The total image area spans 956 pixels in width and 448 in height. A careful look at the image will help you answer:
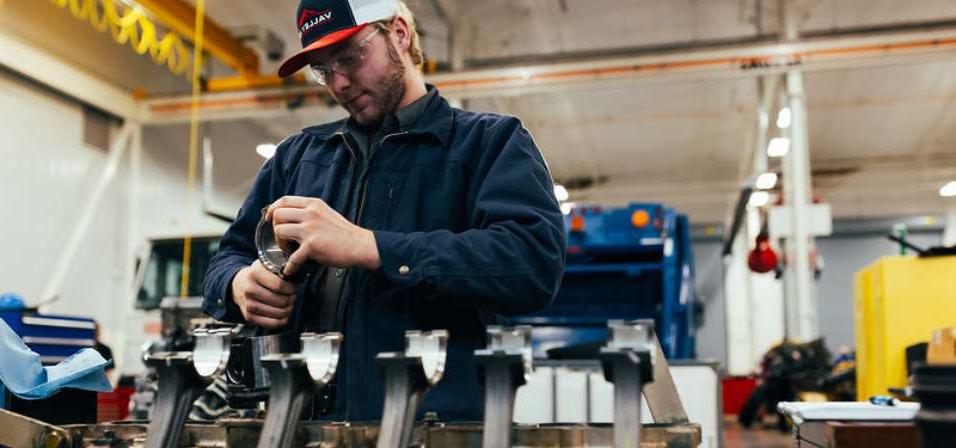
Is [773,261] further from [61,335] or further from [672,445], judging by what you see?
[672,445]

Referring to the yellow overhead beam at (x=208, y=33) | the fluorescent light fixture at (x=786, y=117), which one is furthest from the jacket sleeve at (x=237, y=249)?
the fluorescent light fixture at (x=786, y=117)

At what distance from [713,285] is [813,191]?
9.88ft

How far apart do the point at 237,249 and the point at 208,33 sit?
5789mm

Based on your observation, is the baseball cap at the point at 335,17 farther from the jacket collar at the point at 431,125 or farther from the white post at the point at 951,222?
the white post at the point at 951,222

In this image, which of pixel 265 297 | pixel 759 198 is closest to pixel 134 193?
pixel 265 297

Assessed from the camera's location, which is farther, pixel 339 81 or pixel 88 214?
pixel 88 214

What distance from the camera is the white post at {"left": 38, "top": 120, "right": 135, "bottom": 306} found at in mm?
6574

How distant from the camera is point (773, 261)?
7461 millimetres

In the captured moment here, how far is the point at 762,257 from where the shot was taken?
744 cm

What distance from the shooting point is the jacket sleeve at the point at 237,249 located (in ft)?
3.94

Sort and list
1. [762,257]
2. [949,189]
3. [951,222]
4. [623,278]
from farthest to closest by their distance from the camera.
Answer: [951,222] < [949,189] < [762,257] < [623,278]

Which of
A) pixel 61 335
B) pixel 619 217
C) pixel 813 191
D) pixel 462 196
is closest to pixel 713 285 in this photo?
pixel 813 191

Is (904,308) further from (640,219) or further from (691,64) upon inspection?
(691,64)

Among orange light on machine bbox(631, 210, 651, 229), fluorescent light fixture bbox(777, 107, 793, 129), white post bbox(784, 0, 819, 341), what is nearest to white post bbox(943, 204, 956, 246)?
fluorescent light fixture bbox(777, 107, 793, 129)
